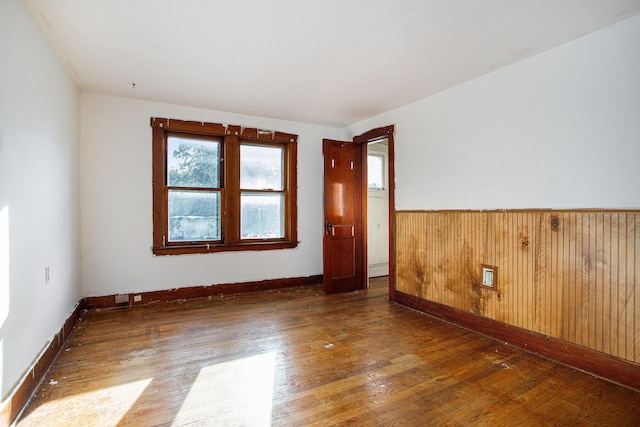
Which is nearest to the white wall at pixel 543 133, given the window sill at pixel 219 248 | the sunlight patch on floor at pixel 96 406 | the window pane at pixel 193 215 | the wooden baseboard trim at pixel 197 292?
the window sill at pixel 219 248

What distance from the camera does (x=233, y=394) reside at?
6.63ft

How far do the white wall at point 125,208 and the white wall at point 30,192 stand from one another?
0.61m

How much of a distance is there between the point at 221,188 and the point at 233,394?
2.93m

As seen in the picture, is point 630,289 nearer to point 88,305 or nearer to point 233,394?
point 233,394

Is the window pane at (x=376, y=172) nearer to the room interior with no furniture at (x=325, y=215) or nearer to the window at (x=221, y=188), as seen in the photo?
the room interior with no furniture at (x=325, y=215)

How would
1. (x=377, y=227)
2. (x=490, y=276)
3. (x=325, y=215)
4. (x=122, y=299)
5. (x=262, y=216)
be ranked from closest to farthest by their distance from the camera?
(x=490, y=276), (x=122, y=299), (x=325, y=215), (x=262, y=216), (x=377, y=227)

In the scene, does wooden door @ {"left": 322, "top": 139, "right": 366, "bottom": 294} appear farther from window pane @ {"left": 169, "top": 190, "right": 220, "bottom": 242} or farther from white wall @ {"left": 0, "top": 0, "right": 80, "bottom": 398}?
white wall @ {"left": 0, "top": 0, "right": 80, "bottom": 398}

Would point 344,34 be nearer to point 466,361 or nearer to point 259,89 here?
point 259,89

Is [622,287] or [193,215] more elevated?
[193,215]

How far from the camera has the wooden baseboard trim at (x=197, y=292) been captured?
374 cm

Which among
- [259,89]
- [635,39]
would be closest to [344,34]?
[259,89]

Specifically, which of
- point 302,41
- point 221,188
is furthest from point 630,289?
point 221,188

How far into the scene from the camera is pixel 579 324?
2.40 meters

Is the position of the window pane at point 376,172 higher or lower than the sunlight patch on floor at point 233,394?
higher
